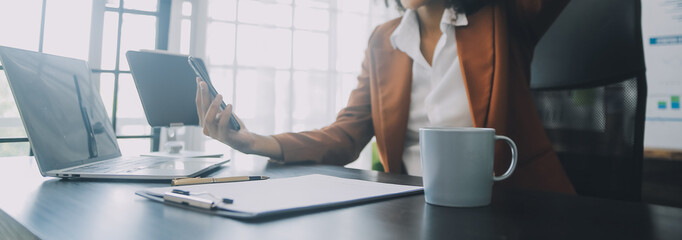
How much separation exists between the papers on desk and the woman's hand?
0.25 m

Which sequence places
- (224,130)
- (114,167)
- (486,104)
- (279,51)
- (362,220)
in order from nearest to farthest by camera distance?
1. (362,220)
2. (114,167)
3. (224,130)
4. (486,104)
5. (279,51)

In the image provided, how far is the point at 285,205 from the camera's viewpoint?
379 millimetres

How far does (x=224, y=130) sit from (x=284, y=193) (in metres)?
0.36

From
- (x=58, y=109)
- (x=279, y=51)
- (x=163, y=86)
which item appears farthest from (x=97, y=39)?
(x=58, y=109)

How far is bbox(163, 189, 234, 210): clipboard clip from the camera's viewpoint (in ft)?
1.24

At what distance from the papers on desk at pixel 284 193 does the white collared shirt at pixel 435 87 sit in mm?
520

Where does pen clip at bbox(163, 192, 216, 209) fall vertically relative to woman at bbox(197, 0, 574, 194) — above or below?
below

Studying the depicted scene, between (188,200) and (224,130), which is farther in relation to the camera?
(224,130)

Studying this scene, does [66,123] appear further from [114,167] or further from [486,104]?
[486,104]

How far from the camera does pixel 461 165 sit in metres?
0.41

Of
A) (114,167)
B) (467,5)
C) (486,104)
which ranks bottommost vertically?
(114,167)

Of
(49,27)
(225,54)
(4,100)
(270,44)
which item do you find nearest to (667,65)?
(270,44)

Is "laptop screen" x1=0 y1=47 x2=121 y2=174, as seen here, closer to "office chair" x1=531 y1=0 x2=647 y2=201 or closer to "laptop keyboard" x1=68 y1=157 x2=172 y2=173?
"laptop keyboard" x1=68 y1=157 x2=172 y2=173

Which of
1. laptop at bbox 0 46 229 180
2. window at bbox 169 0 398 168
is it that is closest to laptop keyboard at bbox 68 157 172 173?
laptop at bbox 0 46 229 180
